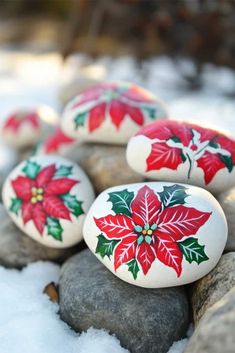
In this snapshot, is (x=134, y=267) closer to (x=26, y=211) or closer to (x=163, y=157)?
(x=163, y=157)

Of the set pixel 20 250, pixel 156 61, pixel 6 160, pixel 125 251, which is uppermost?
pixel 125 251

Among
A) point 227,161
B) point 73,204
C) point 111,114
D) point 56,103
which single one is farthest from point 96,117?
point 56,103

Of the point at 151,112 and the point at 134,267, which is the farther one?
the point at 151,112

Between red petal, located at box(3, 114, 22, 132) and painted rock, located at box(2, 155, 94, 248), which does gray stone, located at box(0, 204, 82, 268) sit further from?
red petal, located at box(3, 114, 22, 132)

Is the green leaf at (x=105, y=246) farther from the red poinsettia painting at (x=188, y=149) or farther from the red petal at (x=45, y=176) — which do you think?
the red petal at (x=45, y=176)

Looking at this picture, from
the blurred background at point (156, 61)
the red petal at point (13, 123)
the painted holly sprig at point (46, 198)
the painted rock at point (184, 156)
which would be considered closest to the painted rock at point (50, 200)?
the painted holly sprig at point (46, 198)

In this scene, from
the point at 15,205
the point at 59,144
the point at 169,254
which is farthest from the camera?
the point at 59,144
